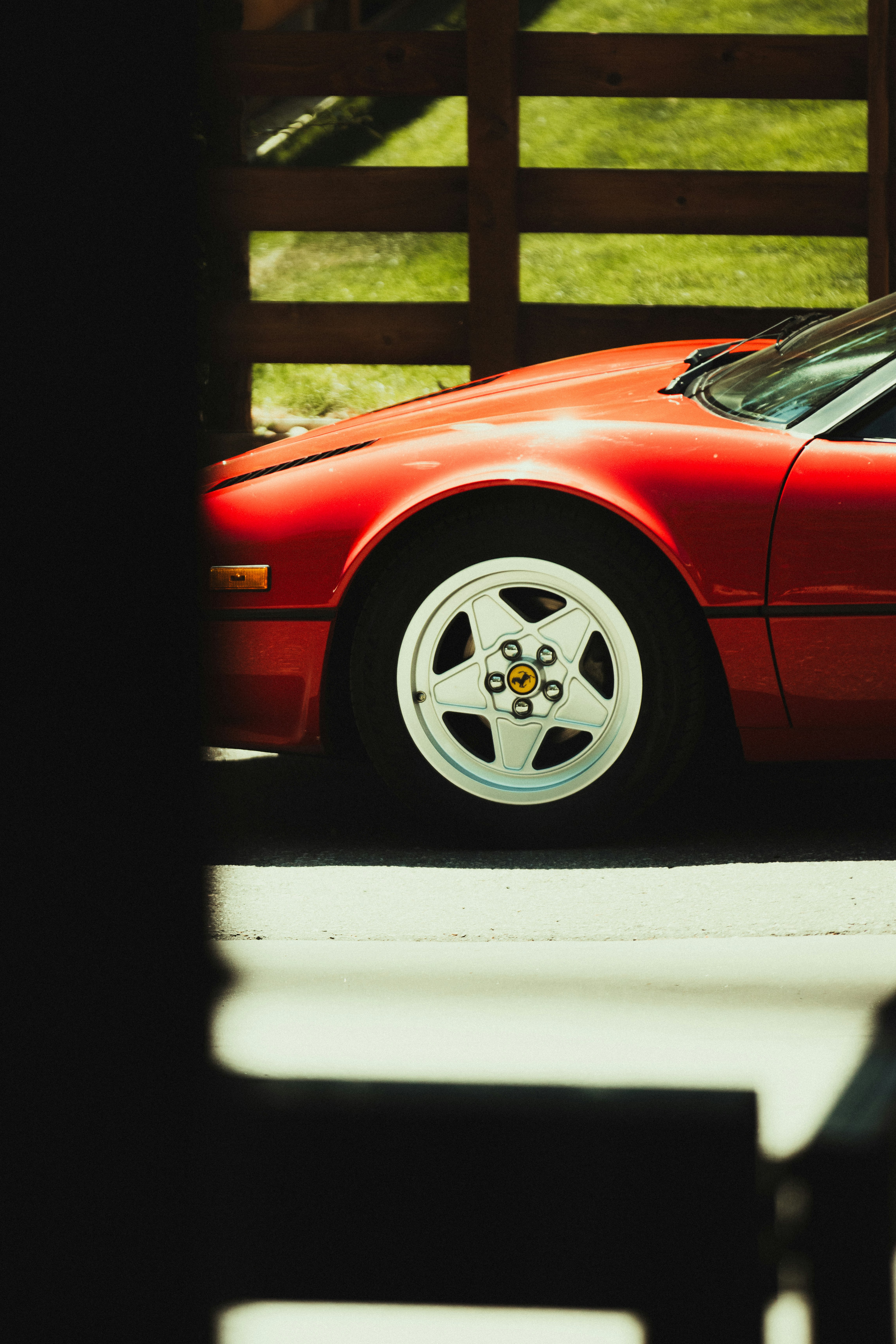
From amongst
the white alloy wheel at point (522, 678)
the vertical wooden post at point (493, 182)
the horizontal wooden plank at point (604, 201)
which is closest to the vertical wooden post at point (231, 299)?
the horizontal wooden plank at point (604, 201)

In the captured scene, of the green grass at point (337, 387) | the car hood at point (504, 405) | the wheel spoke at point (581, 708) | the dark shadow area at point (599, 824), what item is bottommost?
the dark shadow area at point (599, 824)

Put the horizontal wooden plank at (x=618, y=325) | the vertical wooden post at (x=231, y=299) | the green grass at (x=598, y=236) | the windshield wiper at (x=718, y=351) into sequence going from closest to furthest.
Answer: the windshield wiper at (x=718, y=351)
the horizontal wooden plank at (x=618, y=325)
the vertical wooden post at (x=231, y=299)
the green grass at (x=598, y=236)

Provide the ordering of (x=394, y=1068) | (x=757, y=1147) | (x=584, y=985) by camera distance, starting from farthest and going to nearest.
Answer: (x=584, y=985)
(x=394, y=1068)
(x=757, y=1147)

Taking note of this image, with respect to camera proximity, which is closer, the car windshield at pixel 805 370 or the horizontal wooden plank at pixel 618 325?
the car windshield at pixel 805 370

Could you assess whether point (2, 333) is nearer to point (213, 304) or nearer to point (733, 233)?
point (213, 304)

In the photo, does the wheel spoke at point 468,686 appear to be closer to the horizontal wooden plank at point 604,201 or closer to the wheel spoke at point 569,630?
the wheel spoke at point 569,630

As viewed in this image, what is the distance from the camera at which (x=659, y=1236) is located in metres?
1.71

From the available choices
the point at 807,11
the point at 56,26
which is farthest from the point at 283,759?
the point at 807,11

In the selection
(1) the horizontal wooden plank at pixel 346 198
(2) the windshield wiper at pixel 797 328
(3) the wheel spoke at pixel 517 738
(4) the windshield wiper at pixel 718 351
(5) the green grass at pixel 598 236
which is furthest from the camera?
(5) the green grass at pixel 598 236

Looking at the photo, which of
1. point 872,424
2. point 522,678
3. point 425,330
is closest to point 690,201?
point 425,330

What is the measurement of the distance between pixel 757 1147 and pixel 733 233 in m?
4.35

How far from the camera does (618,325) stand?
566 centimetres

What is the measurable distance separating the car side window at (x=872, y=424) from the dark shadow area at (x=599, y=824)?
78 cm

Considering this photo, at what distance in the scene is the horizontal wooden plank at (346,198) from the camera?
5.71 m
